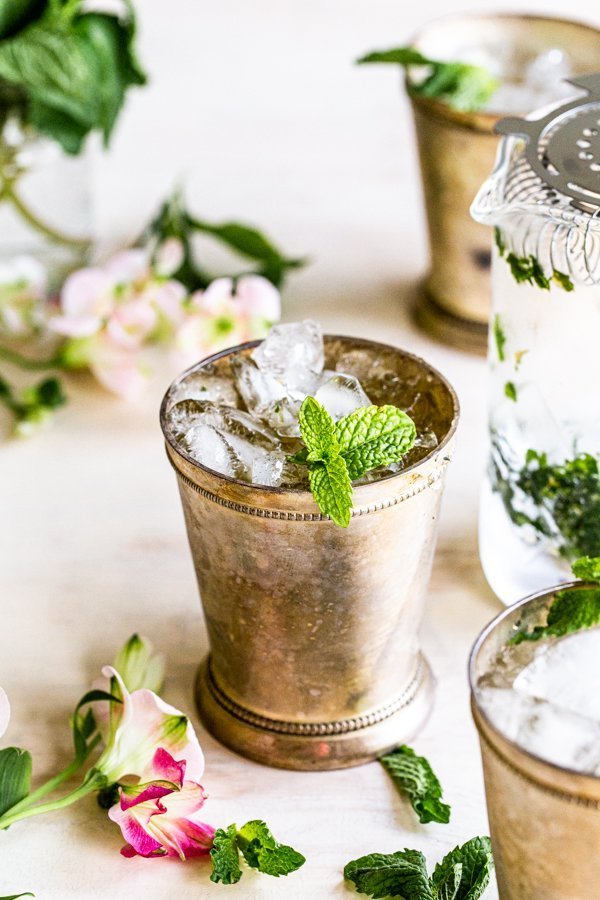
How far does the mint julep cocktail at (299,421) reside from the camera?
2.34 ft

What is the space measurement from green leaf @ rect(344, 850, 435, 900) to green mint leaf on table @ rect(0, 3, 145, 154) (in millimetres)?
732

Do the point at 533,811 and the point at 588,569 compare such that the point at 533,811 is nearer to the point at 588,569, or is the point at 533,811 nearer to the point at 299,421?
the point at 588,569

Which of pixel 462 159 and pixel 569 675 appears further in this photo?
pixel 462 159

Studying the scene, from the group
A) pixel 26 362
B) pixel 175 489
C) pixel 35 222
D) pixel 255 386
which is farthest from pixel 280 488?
pixel 35 222

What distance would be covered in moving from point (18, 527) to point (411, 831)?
1.49 ft

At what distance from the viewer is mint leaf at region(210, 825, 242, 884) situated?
2.39ft

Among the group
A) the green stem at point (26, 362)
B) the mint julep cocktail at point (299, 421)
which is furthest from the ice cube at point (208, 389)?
the green stem at point (26, 362)

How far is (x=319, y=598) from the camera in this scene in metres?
0.74

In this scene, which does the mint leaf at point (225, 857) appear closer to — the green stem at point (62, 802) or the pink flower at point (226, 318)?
the green stem at point (62, 802)

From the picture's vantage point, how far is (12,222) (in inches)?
52.3

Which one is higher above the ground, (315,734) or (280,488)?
(280,488)

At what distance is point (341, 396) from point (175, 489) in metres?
0.37

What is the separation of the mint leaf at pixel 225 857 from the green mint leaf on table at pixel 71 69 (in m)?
0.69

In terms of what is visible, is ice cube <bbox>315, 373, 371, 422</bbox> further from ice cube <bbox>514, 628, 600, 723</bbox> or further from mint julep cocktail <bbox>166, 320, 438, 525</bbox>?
ice cube <bbox>514, 628, 600, 723</bbox>
